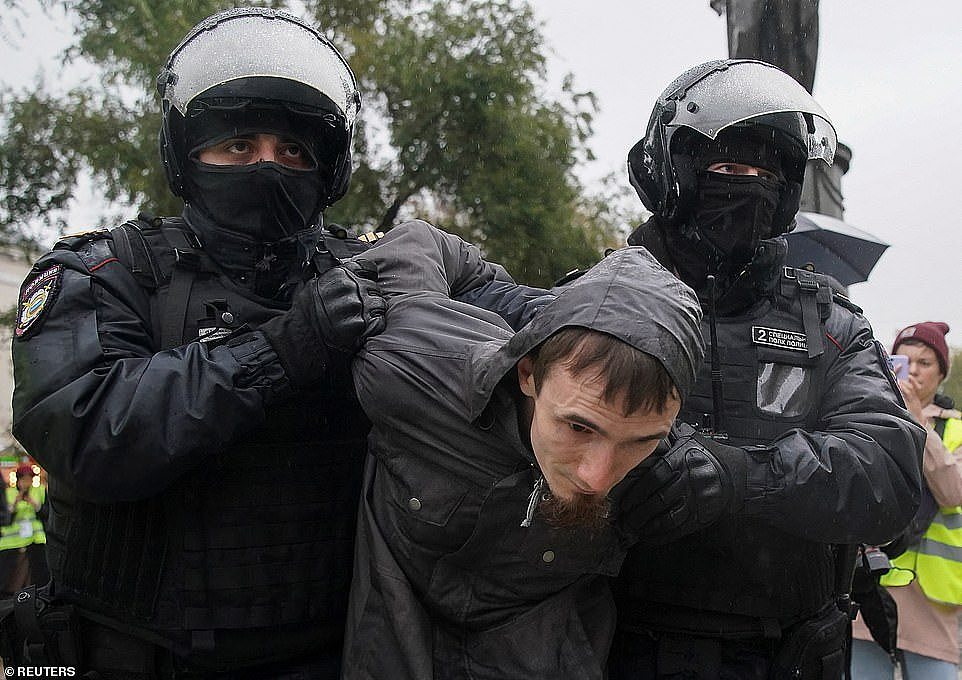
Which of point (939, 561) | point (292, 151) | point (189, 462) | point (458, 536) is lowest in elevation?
point (939, 561)

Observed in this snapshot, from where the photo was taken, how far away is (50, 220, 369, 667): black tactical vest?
2184mm

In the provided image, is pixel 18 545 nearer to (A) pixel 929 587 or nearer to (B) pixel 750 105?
(A) pixel 929 587

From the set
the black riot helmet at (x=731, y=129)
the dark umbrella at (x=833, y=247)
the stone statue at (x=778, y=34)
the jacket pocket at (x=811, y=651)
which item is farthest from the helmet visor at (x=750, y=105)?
the stone statue at (x=778, y=34)

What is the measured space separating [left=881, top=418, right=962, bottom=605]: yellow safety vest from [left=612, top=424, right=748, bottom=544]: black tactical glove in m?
2.74

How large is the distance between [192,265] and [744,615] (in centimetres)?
156

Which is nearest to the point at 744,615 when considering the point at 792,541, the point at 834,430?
the point at 792,541

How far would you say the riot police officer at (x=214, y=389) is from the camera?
197 cm

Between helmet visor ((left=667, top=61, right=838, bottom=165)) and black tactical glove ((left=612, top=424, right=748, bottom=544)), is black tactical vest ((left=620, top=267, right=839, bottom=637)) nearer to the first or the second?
black tactical glove ((left=612, top=424, right=748, bottom=544))

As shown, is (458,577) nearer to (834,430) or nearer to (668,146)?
(834,430)

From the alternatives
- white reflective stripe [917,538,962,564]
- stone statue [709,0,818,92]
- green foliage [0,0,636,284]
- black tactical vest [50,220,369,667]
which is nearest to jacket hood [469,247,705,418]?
black tactical vest [50,220,369,667]

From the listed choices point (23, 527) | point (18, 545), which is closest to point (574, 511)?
point (18, 545)

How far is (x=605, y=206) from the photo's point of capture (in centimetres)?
1002

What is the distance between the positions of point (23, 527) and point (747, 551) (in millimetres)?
5331

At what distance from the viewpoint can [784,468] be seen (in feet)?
6.80
